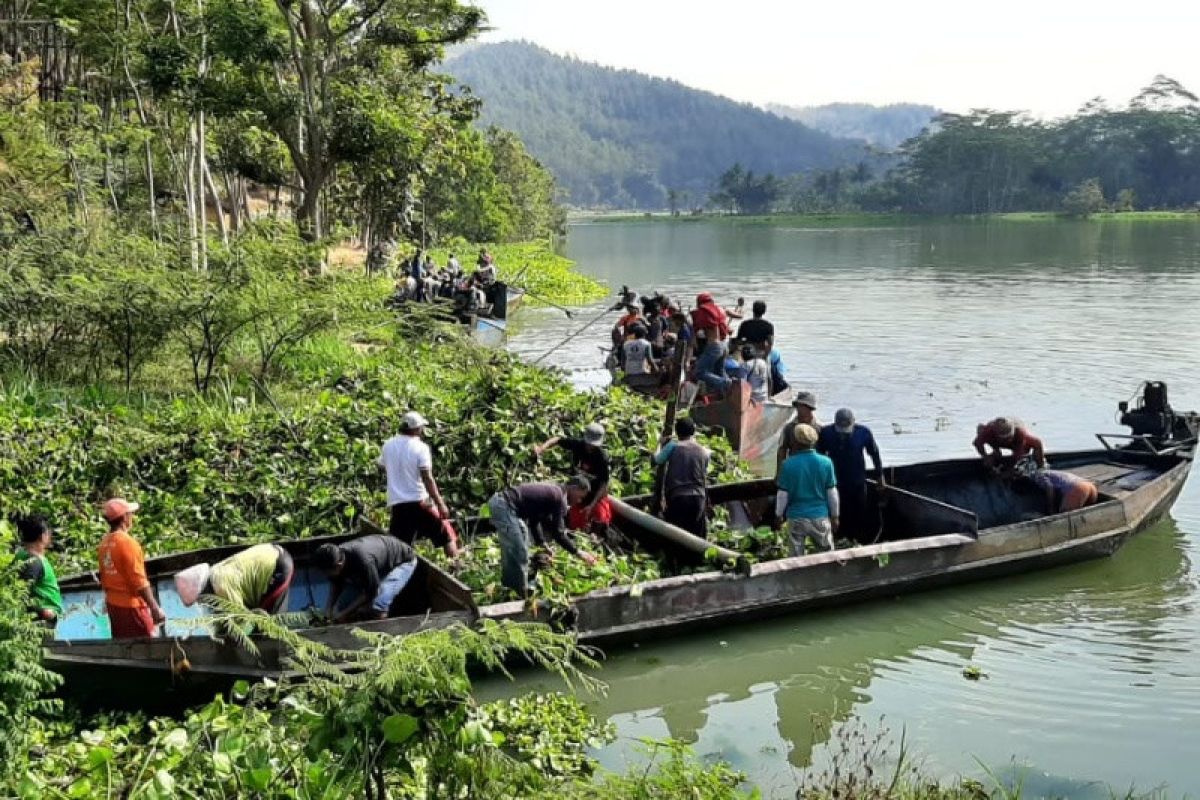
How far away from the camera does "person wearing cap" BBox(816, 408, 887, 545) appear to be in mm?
10891

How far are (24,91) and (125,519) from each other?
20859mm

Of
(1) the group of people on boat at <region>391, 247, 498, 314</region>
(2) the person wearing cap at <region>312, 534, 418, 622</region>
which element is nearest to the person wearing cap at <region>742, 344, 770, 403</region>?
(2) the person wearing cap at <region>312, 534, 418, 622</region>

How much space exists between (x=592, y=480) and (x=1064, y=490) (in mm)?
5275

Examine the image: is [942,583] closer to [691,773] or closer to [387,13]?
[691,773]

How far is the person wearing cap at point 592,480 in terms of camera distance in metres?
9.99

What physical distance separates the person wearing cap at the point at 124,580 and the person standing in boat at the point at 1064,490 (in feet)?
29.2

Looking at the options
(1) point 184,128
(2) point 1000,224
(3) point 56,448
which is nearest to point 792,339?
(1) point 184,128

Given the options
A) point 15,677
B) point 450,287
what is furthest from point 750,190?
point 15,677

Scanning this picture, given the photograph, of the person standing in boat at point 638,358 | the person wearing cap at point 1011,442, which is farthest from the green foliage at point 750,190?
the person wearing cap at point 1011,442

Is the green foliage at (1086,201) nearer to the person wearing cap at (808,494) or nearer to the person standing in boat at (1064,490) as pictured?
the person standing in boat at (1064,490)

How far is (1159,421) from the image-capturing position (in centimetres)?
1398

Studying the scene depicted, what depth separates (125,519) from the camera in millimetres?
8062

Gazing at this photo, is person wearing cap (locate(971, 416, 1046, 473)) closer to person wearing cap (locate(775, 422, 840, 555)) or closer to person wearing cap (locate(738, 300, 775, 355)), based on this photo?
person wearing cap (locate(775, 422, 840, 555))

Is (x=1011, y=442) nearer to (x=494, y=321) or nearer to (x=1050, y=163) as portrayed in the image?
(x=494, y=321)
